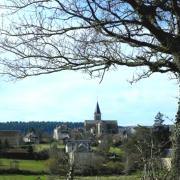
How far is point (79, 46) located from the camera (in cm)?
912

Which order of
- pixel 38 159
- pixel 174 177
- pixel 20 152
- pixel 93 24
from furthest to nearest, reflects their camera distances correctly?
pixel 20 152
pixel 38 159
pixel 93 24
pixel 174 177

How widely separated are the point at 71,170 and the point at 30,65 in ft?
5.96

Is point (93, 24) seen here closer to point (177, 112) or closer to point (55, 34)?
point (55, 34)

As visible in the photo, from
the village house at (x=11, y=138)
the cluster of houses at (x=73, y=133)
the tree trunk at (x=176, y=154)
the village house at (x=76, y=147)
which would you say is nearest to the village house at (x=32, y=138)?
the cluster of houses at (x=73, y=133)

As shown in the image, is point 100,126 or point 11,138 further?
point 100,126

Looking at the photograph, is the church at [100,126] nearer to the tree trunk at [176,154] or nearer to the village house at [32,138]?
the village house at [32,138]

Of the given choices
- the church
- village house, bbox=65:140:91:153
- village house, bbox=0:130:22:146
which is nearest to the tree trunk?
village house, bbox=65:140:91:153

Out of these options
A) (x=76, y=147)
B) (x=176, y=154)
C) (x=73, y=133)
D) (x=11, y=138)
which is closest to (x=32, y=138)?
(x=11, y=138)

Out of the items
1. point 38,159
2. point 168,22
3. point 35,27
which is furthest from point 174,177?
point 38,159

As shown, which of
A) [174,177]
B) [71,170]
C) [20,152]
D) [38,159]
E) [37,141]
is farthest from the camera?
[37,141]

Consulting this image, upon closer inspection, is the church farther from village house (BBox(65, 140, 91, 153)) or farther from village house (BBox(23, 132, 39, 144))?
village house (BBox(65, 140, 91, 153))

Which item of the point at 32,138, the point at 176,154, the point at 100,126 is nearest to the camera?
the point at 176,154

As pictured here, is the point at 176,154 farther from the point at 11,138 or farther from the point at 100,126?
the point at 100,126

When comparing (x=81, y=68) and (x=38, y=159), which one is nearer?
(x=81, y=68)
